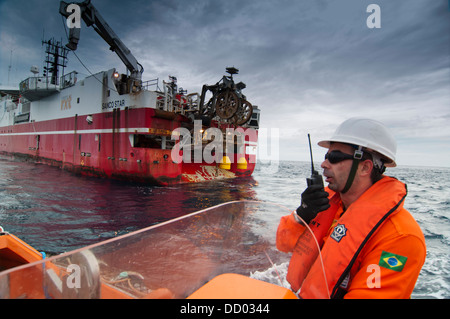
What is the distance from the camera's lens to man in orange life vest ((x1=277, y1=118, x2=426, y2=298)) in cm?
119

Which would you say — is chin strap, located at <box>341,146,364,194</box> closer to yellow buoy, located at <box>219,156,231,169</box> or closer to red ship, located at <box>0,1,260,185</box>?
red ship, located at <box>0,1,260,185</box>

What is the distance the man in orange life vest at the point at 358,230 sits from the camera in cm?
119

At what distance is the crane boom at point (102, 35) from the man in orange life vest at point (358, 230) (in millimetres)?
14455

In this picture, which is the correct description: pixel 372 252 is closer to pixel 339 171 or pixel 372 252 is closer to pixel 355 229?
pixel 355 229

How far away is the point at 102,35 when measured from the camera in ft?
45.2

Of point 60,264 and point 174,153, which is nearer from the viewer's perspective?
point 60,264

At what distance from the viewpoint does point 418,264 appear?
118 cm

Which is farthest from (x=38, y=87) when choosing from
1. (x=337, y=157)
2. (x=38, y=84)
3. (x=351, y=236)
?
(x=351, y=236)

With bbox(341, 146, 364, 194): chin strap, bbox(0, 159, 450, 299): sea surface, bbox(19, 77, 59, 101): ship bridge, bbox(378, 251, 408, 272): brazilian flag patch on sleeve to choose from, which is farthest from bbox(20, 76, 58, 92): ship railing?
bbox(378, 251, 408, 272): brazilian flag patch on sleeve

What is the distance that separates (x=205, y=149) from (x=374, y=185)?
528 inches
